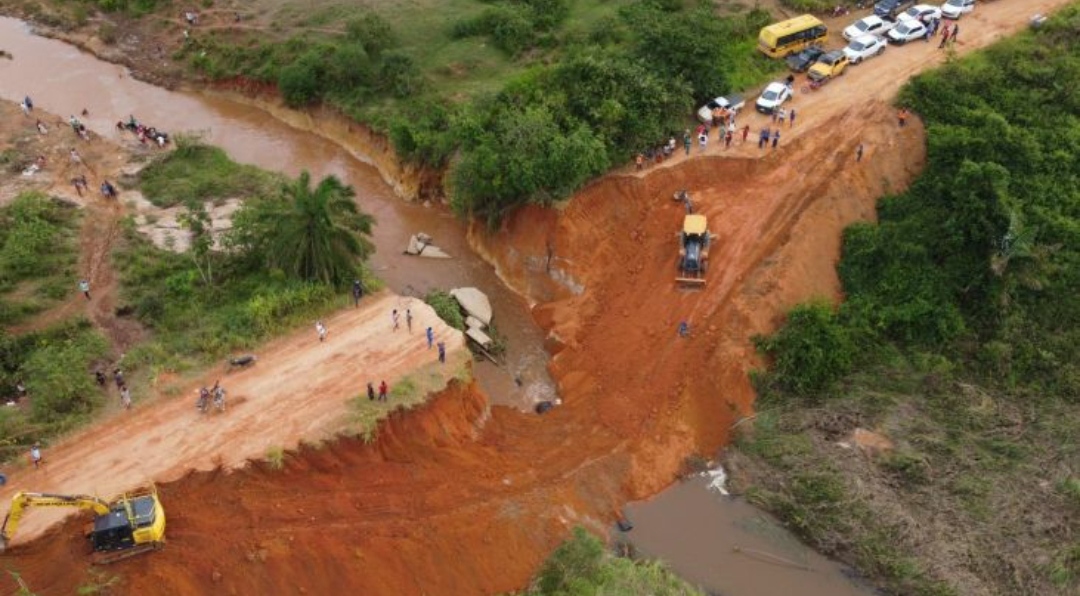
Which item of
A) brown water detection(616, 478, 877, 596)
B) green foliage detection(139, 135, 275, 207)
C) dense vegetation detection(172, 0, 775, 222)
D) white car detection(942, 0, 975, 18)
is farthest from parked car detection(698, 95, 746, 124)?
green foliage detection(139, 135, 275, 207)

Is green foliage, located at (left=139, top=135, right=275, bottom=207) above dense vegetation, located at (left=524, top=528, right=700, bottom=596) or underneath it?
above

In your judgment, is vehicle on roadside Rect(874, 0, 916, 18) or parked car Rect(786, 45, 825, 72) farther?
vehicle on roadside Rect(874, 0, 916, 18)

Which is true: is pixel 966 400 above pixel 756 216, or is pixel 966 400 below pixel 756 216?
below

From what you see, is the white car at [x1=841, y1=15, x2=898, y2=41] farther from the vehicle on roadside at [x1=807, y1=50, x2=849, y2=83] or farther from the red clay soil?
the vehicle on roadside at [x1=807, y1=50, x2=849, y2=83]

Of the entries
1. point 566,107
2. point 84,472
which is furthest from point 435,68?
point 84,472

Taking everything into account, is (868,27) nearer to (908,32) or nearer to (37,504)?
(908,32)

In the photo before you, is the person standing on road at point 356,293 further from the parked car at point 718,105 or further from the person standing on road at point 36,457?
the parked car at point 718,105

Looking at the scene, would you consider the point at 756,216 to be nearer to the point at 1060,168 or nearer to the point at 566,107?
the point at 566,107

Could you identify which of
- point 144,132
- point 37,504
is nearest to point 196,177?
point 144,132

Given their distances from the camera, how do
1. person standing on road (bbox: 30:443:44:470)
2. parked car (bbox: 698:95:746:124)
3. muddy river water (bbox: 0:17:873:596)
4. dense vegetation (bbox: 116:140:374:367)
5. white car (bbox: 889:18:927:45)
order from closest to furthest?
person standing on road (bbox: 30:443:44:470), muddy river water (bbox: 0:17:873:596), dense vegetation (bbox: 116:140:374:367), parked car (bbox: 698:95:746:124), white car (bbox: 889:18:927:45)
